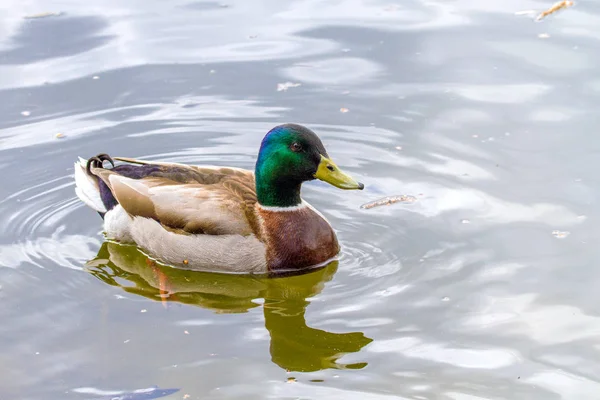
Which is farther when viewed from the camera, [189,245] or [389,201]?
[389,201]

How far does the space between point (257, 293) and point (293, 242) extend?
1.75 ft

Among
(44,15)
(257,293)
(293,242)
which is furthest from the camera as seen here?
(44,15)

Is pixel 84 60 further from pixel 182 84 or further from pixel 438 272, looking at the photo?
pixel 438 272

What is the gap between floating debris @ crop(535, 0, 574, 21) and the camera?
11875mm

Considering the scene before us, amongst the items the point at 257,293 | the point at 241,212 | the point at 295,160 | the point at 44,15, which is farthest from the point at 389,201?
the point at 44,15

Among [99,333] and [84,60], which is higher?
[84,60]

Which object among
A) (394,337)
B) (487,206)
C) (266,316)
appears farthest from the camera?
(487,206)

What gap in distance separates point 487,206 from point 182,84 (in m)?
3.82

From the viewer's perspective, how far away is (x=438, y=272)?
304 inches

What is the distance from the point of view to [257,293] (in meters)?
7.79

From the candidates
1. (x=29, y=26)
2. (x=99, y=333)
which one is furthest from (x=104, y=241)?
(x=29, y=26)

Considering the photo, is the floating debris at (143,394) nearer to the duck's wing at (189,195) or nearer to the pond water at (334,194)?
the pond water at (334,194)

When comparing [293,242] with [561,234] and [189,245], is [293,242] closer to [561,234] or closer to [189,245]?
[189,245]

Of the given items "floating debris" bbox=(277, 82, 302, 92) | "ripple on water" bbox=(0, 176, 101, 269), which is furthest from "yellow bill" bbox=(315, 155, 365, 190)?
"floating debris" bbox=(277, 82, 302, 92)
